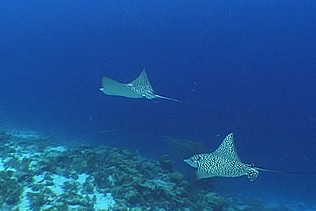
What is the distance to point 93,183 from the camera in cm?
832

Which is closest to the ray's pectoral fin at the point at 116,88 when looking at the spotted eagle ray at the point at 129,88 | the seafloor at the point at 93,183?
the spotted eagle ray at the point at 129,88

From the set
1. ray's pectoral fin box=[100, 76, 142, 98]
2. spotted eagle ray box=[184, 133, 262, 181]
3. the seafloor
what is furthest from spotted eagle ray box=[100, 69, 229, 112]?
the seafloor

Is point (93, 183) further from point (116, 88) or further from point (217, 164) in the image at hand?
point (217, 164)

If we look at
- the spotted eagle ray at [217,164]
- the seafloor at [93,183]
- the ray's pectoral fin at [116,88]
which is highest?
the ray's pectoral fin at [116,88]

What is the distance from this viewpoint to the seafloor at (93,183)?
7.39m

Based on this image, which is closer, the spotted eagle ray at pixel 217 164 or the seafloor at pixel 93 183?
the spotted eagle ray at pixel 217 164

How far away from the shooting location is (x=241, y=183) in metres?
13.8

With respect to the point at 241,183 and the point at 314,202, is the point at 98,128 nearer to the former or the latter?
the point at 241,183

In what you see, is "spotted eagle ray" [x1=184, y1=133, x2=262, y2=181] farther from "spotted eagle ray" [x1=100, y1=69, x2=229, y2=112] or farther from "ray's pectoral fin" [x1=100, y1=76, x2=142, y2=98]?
"ray's pectoral fin" [x1=100, y1=76, x2=142, y2=98]

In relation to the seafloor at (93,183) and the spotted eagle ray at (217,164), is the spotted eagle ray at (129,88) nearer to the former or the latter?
the spotted eagle ray at (217,164)

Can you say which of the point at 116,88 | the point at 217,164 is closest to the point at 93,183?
the point at 116,88

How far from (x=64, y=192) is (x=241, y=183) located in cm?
791

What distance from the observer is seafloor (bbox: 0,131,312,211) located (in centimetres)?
739

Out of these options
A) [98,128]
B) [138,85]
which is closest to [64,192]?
[138,85]
